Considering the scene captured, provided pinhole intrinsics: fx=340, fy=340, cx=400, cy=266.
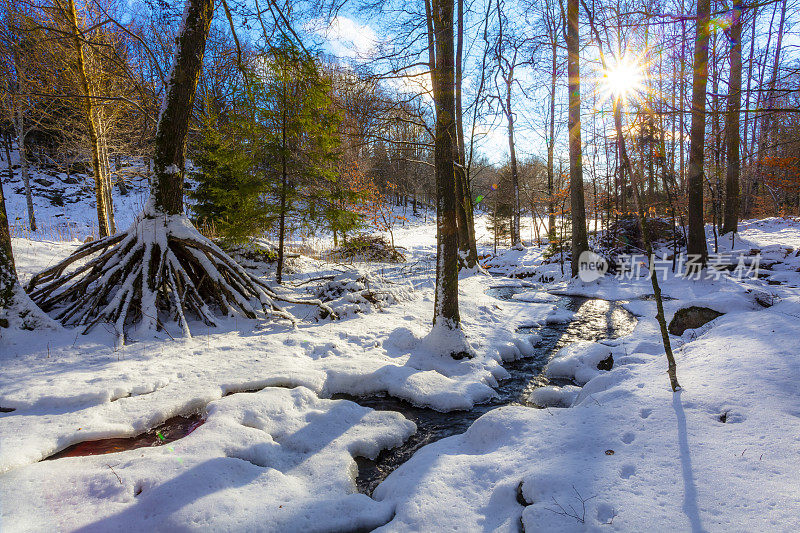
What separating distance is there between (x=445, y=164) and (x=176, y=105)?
13.3ft

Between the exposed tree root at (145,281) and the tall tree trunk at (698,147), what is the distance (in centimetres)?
1061

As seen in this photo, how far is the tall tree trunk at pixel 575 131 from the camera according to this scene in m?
9.23

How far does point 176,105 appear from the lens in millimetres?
5004

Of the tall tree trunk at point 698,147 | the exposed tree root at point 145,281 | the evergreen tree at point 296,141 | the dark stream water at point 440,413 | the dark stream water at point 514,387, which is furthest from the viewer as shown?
the tall tree trunk at point 698,147

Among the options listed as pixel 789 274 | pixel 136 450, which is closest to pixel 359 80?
pixel 136 450

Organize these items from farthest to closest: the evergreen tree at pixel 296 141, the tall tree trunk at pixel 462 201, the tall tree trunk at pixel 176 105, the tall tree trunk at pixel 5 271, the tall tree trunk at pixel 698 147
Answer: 1. the tall tree trunk at pixel 462 201
2. the tall tree trunk at pixel 698 147
3. the evergreen tree at pixel 296 141
4. the tall tree trunk at pixel 176 105
5. the tall tree trunk at pixel 5 271

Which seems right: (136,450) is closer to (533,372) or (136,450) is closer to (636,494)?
(636,494)

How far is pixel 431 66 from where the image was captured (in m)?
4.89

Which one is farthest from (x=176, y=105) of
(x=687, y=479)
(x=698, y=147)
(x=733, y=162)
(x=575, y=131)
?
(x=733, y=162)

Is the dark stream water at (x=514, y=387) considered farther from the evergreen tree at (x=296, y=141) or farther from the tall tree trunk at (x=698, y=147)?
the evergreen tree at (x=296, y=141)

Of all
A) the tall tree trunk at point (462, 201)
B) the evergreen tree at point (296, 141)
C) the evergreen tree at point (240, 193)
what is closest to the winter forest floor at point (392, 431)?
the evergreen tree at point (240, 193)

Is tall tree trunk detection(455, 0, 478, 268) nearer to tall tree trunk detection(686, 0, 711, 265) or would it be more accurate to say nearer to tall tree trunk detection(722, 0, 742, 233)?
tall tree trunk detection(686, 0, 711, 265)

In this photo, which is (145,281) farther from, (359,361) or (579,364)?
(579,364)

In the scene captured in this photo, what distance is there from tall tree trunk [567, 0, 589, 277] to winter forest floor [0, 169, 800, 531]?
5133 mm
